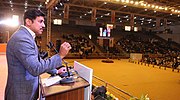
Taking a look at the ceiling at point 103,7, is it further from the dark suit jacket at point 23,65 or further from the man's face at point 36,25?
the dark suit jacket at point 23,65

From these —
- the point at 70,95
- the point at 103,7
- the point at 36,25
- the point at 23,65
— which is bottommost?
the point at 70,95

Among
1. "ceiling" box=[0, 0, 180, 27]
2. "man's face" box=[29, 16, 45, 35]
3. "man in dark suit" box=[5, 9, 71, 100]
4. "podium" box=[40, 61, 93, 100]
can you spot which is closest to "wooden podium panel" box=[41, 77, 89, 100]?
"podium" box=[40, 61, 93, 100]

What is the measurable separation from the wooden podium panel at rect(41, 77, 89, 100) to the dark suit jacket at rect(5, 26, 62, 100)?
126 mm

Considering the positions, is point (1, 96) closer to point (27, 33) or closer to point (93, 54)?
point (27, 33)

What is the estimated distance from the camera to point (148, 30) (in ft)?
89.1

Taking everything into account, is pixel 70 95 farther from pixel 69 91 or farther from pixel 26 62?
pixel 26 62

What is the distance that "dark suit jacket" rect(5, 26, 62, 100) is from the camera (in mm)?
1179

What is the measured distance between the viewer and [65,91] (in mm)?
1374

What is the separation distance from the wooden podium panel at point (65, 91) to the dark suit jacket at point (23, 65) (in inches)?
4.9

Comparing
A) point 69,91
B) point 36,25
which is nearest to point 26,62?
point 36,25

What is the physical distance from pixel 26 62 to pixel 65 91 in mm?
389

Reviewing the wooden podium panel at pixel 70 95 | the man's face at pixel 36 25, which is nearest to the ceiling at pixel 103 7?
the man's face at pixel 36 25

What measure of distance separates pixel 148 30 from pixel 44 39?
16483 millimetres

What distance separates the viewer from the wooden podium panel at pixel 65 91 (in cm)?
131
